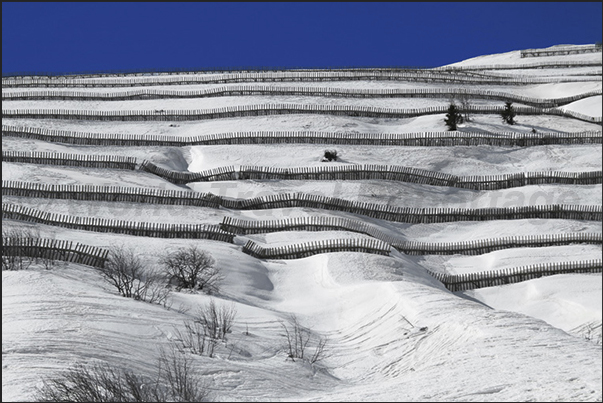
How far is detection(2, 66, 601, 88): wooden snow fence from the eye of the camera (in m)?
66.0

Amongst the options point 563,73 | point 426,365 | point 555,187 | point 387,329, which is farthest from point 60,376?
point 563,73

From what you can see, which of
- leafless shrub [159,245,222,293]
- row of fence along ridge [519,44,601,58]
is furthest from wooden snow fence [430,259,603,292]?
row of fence along ridge [519,44,601,58]

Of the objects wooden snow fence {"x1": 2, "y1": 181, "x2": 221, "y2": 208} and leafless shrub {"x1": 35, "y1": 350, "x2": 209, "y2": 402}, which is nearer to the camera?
leafless shrub {"x1": 35, "y1": 350, "x2": 209, "y2": 402}

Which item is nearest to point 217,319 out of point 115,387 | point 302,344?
point 302,344

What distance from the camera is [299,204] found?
3862 centimetres

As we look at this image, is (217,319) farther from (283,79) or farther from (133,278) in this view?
(283,79)

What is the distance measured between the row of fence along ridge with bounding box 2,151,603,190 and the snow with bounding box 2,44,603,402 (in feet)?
2.50

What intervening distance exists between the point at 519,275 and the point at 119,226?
14686 millimetres

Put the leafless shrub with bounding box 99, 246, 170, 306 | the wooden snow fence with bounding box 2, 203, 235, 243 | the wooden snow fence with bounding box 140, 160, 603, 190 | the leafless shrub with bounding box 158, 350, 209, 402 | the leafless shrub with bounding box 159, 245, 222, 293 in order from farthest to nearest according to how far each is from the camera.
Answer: the wooden snow fence with bounding box 140, 160, 603, 190
the wooden snow fence with bounding box 2, 203, 235, 243
the leafless shrub with bounding box 159, 245, 222, 293
the leafless shrub with bounding box 99, 246, 170, 306
the leafless shrub with bounding box 158, 350, 209, 402

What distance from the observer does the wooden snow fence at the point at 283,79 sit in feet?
217

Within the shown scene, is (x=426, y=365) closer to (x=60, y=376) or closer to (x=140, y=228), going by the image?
(x=60, y=376)

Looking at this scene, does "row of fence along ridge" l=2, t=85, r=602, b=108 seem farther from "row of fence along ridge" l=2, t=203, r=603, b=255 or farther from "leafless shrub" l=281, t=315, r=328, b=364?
"leafless shrub" l=281, t=315, r=328, b=364

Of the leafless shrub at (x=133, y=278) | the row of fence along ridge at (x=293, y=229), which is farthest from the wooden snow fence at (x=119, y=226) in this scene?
the leafless shrub at (x=133, y=278)

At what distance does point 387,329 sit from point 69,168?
24.9 metres
